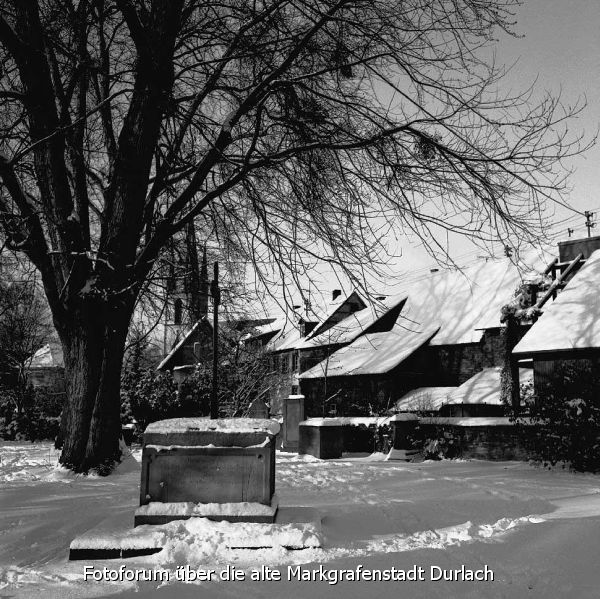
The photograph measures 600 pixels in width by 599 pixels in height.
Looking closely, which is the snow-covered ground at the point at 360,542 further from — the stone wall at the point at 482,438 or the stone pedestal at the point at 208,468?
the stone wall at the point at 482,438

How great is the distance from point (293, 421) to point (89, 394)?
10.7 metres

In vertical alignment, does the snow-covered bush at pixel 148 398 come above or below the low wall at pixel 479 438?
above

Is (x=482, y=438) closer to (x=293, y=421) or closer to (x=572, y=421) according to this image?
(x=572, y=421)

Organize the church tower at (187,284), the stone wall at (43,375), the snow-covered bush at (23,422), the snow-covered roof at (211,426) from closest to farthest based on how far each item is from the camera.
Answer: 1. the snow-covered roof at (211,426)
2. the church tower at (187,284)
3. the snow-covered bush at (23,422)
4. the stone wall at (43,375)

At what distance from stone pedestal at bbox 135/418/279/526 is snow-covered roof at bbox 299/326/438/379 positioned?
2576 cm

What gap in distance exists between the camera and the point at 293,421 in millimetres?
20562

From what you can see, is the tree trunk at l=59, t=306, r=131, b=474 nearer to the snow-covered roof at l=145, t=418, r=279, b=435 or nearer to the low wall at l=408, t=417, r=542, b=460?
the snow-covered roof at l=145, t=418, r=279, b=435

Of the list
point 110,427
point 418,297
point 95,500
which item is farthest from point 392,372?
point 95,500

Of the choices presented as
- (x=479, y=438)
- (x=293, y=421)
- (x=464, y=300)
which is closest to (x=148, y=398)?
(x=293, y=421)

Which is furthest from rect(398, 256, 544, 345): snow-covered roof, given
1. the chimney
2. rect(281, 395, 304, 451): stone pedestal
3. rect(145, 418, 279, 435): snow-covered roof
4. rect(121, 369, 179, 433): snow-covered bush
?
rect(145, 418, 279, 435): snow-covered roof

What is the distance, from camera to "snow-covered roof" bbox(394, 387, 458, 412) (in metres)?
30.5

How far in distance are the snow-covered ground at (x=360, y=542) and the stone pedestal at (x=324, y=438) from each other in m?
7.35

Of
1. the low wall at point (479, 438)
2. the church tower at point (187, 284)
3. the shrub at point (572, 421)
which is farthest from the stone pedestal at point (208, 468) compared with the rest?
the low wall at point (479, 438)

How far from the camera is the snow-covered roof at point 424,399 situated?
30469 millimetres
